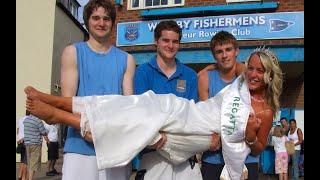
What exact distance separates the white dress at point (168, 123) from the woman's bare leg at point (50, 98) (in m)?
0.05

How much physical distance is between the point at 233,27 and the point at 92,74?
31.3ft

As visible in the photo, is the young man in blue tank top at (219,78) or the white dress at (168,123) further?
the young man in blue tank top at (219,78)

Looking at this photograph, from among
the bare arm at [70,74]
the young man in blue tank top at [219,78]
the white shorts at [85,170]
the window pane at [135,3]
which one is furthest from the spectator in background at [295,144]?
the bare arm at [70,74]

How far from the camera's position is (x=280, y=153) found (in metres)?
11.2

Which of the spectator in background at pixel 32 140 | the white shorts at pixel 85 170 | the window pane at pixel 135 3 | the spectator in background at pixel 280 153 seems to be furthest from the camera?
the window pane at pixel 135 3

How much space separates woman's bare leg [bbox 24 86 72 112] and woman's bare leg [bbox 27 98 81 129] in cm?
3

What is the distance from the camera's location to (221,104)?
3.30m

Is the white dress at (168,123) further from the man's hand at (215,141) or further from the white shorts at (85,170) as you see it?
the white shorts at (85,170)

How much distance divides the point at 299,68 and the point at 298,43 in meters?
1.56

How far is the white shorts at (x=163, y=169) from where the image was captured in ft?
10.6

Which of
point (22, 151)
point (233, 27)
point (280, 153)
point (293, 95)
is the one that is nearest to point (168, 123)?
point (22, 151)

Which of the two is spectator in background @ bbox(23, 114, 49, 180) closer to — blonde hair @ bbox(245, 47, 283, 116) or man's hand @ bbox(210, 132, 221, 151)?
man's hand @ bbox(210, 132, 221, 151)
